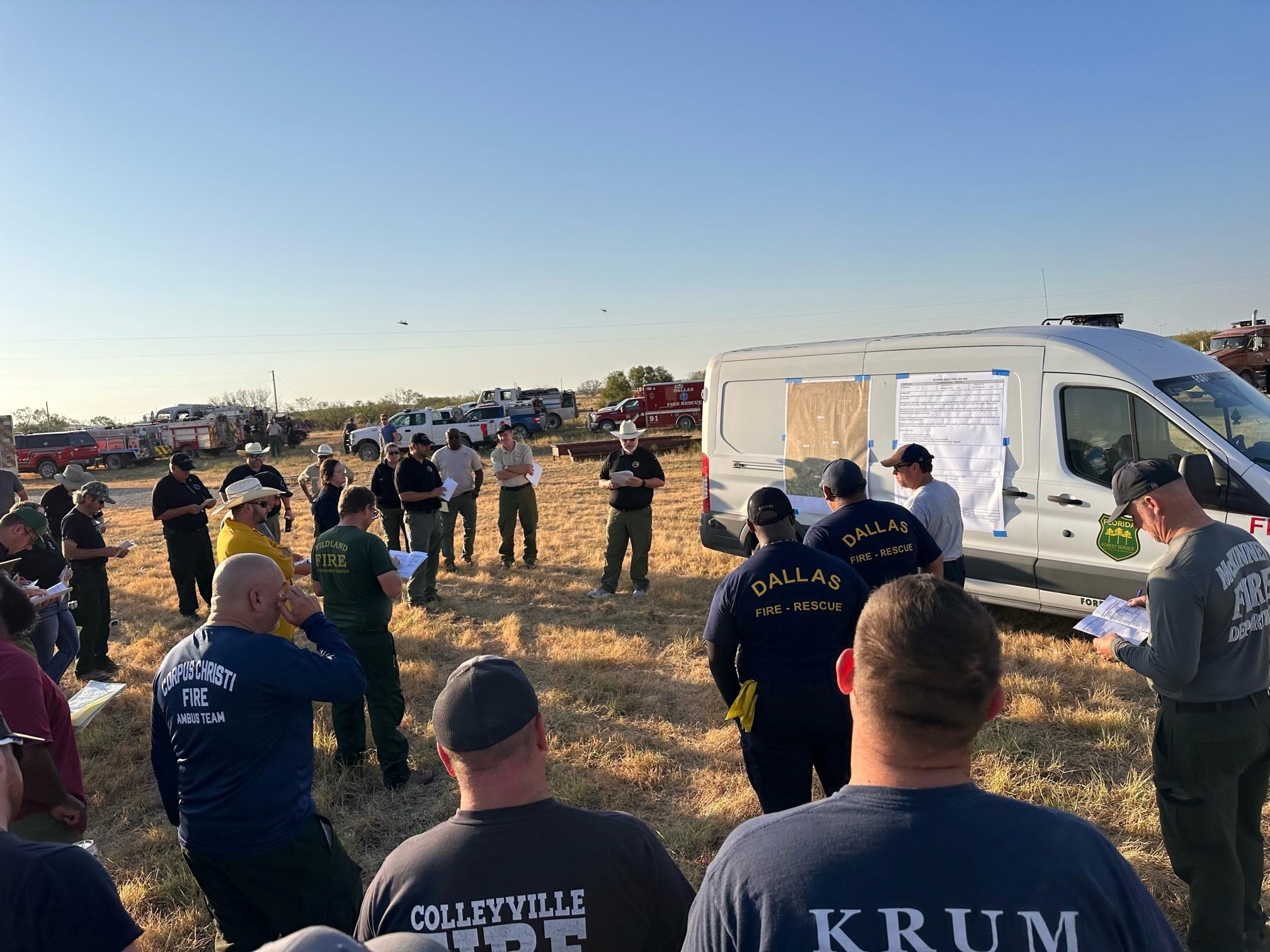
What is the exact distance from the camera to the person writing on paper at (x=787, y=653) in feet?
10.4

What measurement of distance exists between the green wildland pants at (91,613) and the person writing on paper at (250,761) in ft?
15.8

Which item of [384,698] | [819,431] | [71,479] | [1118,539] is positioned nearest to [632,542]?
[819,431]

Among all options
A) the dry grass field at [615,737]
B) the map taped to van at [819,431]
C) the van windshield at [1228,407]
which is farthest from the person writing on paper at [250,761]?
the van windshield at [1228,407]

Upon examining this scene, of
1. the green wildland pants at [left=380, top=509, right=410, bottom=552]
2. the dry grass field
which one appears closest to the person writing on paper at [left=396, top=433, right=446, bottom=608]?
the dry grass field

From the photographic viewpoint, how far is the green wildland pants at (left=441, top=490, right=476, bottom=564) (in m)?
10.3

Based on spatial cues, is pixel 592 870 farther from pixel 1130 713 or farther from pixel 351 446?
pixel 351 446

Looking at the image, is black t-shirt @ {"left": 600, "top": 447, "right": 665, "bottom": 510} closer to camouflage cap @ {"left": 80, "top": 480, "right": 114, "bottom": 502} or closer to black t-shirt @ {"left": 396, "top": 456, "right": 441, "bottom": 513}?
black t-shirt @ {"left": 396, "top": 456, "right": 441, "bottom": 513}

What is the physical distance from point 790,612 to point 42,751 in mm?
2733

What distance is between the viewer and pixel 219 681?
2.63 metres

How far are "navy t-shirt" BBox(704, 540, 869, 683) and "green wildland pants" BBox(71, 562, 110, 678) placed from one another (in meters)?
6.02

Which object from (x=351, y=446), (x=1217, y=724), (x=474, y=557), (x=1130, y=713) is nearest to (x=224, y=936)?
(x=1217, y=724)

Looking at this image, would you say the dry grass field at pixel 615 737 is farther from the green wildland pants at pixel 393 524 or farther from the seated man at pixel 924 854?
the seated man at pixel 924 854

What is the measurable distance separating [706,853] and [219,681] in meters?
2.44

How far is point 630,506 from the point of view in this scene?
28.1 feet
